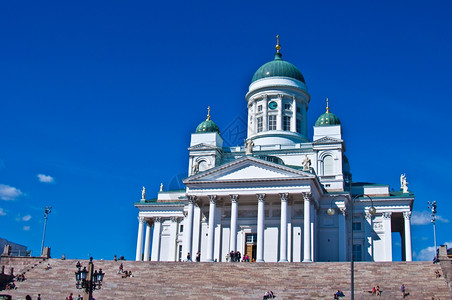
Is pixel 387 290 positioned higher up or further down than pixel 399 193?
further down

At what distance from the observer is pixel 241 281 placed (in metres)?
39.7

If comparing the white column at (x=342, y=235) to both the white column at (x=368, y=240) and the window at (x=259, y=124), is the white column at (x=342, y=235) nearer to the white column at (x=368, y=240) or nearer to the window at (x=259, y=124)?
the white column at (x=368, y=240)

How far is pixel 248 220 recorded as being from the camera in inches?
2112

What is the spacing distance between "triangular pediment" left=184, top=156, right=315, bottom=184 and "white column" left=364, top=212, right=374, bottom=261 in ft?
35.9

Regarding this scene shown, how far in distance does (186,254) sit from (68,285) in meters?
12.8

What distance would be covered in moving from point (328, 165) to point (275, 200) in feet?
27.0

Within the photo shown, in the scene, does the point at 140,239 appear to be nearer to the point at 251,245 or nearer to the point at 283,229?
the point at 251,245

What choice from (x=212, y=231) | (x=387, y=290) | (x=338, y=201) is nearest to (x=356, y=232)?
(x=338, y=201)

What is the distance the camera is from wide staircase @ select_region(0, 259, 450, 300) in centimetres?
3644

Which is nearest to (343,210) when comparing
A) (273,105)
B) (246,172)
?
(246,172)

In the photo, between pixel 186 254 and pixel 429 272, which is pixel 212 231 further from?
pixel 429 272

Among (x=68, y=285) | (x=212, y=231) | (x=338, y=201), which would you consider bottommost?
(x=68, y=285)

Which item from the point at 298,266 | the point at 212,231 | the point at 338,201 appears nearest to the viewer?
the point at 298,266

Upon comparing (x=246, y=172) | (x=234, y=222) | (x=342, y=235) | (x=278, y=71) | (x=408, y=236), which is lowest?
(x=342, y=235)
